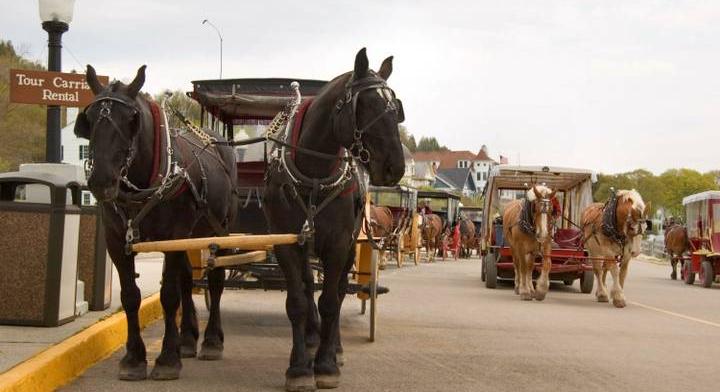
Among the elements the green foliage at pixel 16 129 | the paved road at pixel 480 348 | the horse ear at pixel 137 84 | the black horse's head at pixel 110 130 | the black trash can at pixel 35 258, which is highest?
the green foliage at pixel 16 129

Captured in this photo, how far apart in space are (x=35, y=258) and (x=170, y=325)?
2.15 m

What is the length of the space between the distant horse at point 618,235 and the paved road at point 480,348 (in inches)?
23.8

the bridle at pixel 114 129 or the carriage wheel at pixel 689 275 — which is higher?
the bridle at pixel 114 129

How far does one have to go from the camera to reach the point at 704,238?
24031 millimetres

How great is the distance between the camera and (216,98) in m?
9.63

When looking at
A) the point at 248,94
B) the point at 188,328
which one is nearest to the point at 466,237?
the point at 248,94

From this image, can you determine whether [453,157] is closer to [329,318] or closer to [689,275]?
[689,275]

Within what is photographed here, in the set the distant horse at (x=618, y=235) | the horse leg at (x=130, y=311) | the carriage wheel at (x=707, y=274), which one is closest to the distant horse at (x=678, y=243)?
the carriage wheel at (x=707, y=274)

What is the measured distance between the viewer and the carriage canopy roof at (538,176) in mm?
17688

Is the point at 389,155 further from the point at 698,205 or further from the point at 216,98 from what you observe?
the point at 698,205

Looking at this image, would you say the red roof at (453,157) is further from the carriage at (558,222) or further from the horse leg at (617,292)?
the horse leg at (617,292)

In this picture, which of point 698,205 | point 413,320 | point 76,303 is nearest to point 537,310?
point 413,320

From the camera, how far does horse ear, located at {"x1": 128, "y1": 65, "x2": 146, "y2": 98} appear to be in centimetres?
605

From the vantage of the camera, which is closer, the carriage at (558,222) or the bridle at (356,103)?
the bridle at (356,103)
